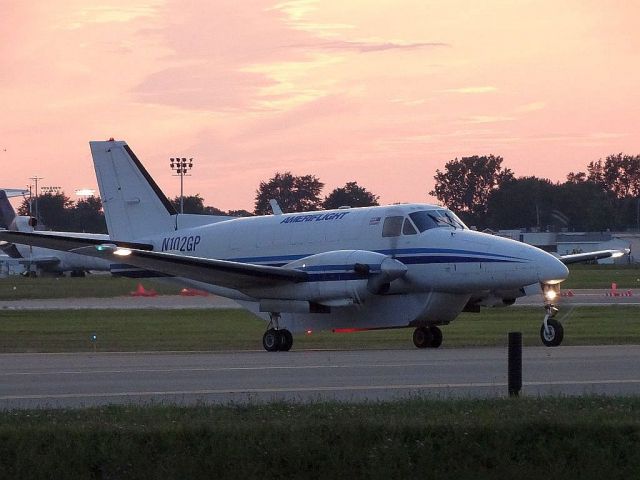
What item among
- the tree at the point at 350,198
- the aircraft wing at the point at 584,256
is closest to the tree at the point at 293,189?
the tree at the point at 350,198

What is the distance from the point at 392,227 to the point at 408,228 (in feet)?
1.30

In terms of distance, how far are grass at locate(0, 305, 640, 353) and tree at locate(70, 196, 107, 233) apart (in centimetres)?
8161

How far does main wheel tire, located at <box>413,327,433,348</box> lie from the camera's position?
26.8 meters

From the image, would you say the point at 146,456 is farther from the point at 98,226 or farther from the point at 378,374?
the point at 98,226

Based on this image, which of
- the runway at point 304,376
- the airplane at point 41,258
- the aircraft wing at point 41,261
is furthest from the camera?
the aircraft wing at point 41,261

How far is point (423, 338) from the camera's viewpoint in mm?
26906

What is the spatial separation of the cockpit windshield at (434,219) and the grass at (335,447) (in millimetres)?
13716

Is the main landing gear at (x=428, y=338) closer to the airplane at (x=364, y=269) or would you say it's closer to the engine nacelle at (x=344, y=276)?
the airplane at (x=364, y=269)

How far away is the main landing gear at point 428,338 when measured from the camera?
26742 millimetres

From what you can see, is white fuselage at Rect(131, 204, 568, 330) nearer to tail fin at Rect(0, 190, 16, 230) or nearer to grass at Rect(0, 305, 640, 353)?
grass at Rect(0, 305, 640, 353)

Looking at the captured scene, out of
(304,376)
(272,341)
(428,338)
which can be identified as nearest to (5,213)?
(272,341)

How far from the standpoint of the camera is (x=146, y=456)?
11312 mm

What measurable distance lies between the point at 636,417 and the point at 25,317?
34.7 meters

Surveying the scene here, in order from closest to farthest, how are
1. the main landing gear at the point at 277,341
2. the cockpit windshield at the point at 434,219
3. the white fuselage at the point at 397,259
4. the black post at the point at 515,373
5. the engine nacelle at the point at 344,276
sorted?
the black post at the point at 515,373
the white fuselage at the point at 397,259
the engine nacelle at the point at 344,276
the cockpit windshield at the point at 434,219
the main landing gear at the point at 277,341
